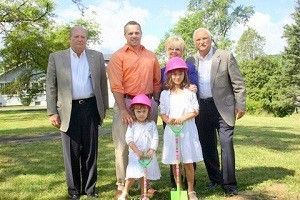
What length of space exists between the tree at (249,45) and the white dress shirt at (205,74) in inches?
2855

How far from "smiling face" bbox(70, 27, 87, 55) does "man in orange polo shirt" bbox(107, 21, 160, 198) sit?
1.69 ft

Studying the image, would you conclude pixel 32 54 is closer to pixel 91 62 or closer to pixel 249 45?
pixel 91 62

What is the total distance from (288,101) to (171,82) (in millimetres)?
46158

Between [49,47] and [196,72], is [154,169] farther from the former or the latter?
[49,47]

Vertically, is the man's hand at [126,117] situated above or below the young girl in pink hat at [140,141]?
above

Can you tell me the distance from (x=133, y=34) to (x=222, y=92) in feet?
5.20

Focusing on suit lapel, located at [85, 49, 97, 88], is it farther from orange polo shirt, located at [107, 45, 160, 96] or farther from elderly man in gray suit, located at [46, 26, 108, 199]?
orange polo shirt, located at [107, 45, 160, 96]

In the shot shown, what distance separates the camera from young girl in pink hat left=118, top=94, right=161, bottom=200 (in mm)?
6094

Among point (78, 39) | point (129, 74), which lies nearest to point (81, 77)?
point (78, 39)

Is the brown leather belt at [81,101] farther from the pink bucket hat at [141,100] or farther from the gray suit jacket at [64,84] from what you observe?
the pink bucket hat at [141,100]

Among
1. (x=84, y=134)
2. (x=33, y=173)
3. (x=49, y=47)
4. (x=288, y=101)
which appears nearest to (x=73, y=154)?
(x=84, y=134)

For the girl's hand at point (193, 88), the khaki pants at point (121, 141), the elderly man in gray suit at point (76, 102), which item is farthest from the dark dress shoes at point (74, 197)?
Answer: the girl's hand at point (193, 88)

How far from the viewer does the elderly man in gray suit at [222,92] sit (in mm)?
6754

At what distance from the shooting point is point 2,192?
7250 mm
